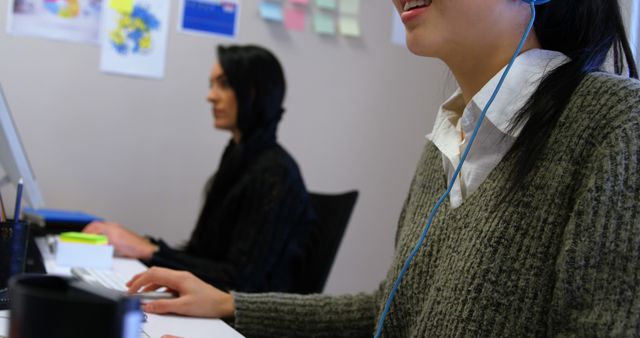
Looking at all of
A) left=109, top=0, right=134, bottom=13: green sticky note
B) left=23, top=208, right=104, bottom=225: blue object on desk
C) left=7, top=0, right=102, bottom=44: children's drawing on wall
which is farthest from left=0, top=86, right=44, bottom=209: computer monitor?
Result: left=109, top=0, right=134, bottom=13: green sticky note

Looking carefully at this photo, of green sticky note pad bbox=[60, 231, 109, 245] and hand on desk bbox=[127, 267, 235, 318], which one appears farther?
green sticky note pad bbox=[60, 231, 109, 245]

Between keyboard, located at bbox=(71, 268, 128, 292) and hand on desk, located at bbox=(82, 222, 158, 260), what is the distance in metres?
0.29

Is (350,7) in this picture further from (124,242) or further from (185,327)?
(185,327)

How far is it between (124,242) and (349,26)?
1.35m

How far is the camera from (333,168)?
280 cm

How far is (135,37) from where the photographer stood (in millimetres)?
2477

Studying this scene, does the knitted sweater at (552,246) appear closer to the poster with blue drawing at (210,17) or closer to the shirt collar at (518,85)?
the shirt collar at (518,85)

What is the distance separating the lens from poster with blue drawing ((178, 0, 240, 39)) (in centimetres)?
253

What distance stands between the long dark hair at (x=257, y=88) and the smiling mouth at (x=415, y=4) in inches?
47.0

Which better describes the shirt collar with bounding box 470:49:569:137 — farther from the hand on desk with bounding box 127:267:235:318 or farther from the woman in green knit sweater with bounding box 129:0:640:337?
the hand on desk with bounding box 127:267:235:318

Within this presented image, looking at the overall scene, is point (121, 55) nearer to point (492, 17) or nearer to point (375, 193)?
point (375, 193)

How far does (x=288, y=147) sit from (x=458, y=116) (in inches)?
63.2

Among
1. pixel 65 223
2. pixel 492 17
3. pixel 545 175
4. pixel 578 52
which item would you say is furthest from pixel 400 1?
pixel 65 223

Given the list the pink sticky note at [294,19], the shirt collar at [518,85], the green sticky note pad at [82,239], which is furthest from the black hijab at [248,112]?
the shirt collar at [518,85]
